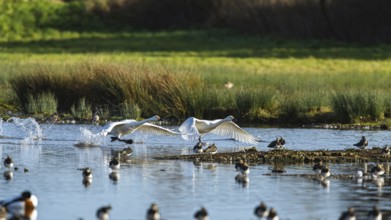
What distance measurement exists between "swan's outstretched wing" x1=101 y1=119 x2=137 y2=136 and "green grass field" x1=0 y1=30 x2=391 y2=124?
7.24 metres

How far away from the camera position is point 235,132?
26.0m

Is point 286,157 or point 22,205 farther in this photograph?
point 286,157

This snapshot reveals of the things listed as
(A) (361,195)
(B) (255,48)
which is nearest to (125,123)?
(A) (361,195)

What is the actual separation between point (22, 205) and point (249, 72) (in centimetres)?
2838

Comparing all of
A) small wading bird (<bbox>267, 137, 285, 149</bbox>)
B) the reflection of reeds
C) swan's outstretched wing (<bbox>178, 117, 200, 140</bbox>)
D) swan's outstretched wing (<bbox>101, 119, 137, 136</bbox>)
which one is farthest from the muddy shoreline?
the reflection of reeds

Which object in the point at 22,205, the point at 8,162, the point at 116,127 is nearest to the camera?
the point at 22,205

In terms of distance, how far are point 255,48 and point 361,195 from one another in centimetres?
4384

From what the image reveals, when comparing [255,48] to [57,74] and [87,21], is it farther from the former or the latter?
[57,74]

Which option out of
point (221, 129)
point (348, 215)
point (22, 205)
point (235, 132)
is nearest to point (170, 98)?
point (221, 129)

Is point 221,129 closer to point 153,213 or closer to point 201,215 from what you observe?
point 201,215

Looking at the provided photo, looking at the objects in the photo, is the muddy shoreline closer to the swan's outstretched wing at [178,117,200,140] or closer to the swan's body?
the swan's body

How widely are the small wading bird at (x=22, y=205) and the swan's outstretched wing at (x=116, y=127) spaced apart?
24.6 feet

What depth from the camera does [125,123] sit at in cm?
2500

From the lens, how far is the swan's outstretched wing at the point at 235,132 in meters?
26.0
